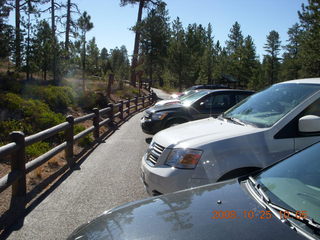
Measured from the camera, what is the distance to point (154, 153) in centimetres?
465

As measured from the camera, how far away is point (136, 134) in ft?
39.2

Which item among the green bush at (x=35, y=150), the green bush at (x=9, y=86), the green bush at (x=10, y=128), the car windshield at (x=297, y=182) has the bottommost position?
the green bush at (x=35, y=150)

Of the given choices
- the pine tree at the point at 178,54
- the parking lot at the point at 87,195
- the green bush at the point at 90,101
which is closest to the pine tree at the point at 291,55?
the pine tree at the point at 178,54

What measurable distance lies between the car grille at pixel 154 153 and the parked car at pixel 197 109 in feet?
15.2

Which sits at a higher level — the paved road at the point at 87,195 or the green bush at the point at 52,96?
the green bush at the point at 52,96

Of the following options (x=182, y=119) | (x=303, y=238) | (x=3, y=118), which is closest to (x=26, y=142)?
(x=303, y=238)

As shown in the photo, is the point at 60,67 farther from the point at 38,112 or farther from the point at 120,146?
the point at 120,146

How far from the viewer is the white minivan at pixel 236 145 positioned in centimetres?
392

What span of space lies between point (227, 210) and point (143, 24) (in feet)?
126

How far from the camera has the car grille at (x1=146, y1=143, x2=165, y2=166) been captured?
14.8ft

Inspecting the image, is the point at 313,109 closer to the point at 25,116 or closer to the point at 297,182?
the point at 297,182

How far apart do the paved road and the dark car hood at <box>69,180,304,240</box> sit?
Answer: 6.00ft

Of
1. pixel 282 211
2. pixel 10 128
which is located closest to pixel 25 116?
pixel 10 128

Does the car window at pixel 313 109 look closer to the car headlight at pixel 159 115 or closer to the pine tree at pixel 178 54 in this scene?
the car headlight at pixel 159 115
